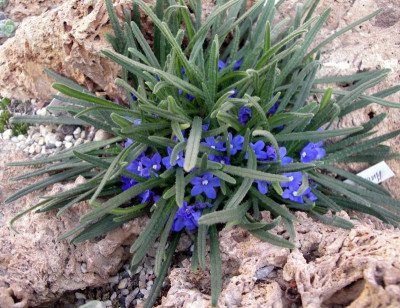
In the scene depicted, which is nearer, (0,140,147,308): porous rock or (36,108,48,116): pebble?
(0,140,147,308): porous rock

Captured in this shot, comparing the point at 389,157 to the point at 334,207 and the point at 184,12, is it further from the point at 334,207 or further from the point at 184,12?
the point at 184,12

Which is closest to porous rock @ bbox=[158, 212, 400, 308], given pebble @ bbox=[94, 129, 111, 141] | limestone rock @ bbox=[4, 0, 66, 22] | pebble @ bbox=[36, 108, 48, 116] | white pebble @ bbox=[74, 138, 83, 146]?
pebble @ bbox=[94, 129, 111, 141]

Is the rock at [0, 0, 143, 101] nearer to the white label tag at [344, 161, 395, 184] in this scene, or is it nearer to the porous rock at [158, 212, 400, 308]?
the porous rock at [158, 212, 400, 308]

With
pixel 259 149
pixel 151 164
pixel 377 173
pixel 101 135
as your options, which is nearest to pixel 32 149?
pixel 101 135

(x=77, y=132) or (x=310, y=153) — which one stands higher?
(x=310, y=153)

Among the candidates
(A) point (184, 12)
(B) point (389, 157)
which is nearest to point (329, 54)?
(B) point (389, 157)

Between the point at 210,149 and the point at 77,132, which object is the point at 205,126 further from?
the point at 77,132

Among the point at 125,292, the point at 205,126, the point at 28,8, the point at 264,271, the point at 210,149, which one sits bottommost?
the point at 125,292

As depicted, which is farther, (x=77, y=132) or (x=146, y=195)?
(x=77, y=132)
